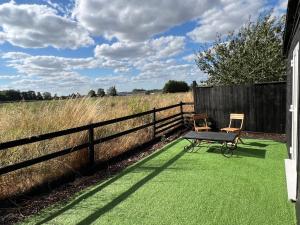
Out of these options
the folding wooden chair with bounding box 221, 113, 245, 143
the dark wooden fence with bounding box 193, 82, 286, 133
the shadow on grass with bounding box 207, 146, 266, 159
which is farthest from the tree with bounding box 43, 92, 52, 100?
the dark wooden fence with bounding box 193, 82, 286, 133

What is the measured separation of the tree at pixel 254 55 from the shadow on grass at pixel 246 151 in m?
5.43

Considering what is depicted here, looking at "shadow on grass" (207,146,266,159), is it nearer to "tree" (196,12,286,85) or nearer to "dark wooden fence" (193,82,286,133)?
"dark wooden fence" (193,82,286,133)

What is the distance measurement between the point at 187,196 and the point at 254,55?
9139 mm

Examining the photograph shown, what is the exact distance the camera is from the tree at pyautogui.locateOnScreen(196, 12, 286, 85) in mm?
11312

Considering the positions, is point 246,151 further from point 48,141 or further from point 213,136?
point 48,141

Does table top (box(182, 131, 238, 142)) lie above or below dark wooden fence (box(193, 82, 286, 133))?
below

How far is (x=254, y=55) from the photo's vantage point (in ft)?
37.6

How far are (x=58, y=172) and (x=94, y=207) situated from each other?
4.56 feet

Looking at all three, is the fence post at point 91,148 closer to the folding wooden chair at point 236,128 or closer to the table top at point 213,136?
the table top at point 213,136

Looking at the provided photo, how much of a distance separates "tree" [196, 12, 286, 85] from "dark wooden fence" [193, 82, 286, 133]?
2.54 meters

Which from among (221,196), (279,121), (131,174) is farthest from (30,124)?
(279,121)

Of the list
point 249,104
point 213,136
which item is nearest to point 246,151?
point 213,136

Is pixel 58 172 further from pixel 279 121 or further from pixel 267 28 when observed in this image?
pixel 267 28

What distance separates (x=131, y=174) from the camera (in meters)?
5.15
